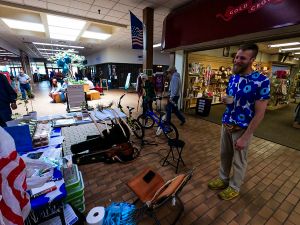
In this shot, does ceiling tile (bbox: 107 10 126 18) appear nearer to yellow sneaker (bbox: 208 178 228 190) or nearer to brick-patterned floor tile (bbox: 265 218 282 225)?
yellow sneaker (bbox: 208 178 228 190)

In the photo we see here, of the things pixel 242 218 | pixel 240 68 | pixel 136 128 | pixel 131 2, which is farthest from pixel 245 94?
pixel 131 2

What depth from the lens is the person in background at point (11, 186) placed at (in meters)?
0.77

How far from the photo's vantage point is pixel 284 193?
225 centimetres

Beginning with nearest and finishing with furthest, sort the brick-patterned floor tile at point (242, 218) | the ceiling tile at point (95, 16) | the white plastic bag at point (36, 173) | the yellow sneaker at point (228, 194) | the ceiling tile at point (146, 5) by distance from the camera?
the white plastic bag at point (36, 173)
the brick-patterned floor tile at point (242, 218)
the yellow sneaker at point (228, 194)
the ceiling tile at point (146, 5)
the ceiling tile at point (95, 16)

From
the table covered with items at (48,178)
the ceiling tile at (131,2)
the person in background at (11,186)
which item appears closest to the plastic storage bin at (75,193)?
the table covered with items at (48,178)

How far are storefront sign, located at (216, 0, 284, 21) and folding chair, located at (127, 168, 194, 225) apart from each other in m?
3.70

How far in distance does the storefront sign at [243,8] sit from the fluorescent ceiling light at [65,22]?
5282 mm

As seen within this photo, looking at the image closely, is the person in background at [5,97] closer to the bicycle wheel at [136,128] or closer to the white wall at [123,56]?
the bicycle wheel at [136,128]

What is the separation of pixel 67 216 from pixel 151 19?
219 inches

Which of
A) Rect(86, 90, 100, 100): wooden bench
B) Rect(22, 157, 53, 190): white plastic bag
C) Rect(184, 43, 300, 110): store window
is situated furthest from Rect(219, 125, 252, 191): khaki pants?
Rect(86, 90, 100, 100): wooden bench

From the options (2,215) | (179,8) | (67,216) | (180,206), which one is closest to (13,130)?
(67,216)

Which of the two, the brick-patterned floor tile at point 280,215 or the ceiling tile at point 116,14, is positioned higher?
the ceiling tile at point 116,14

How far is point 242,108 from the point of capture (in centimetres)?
182

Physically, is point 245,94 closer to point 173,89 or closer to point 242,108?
point 242,108
